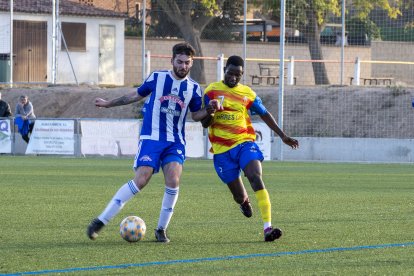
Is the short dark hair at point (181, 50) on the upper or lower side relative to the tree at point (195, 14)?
lower

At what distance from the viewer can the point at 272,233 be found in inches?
383

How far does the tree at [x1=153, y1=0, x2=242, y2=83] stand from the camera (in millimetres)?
36469

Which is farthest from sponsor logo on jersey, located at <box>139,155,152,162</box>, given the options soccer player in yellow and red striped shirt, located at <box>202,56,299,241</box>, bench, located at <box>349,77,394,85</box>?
bench, located at <box>349,77,394,85</box>

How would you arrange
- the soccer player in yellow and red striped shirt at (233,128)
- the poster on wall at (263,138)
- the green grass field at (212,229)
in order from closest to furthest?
the green grass field at (212,229), the soccer player in yellow and red striped shirt at (233,128), the poster on wall at (263,138)

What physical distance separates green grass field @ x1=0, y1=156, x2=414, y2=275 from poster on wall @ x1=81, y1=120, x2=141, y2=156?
23.1 ft

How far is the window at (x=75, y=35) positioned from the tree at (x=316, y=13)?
8.77 metres

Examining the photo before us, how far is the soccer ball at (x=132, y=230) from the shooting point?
9.66 metres

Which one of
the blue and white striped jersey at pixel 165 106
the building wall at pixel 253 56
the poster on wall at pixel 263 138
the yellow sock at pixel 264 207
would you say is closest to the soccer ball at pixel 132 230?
the blue and white striped jersey at pixel 165 106

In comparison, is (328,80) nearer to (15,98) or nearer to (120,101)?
(15,98)

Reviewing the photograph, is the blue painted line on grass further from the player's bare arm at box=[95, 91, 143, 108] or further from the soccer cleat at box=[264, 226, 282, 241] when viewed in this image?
the player's bare arm at box=[95, 91, 143, 108]

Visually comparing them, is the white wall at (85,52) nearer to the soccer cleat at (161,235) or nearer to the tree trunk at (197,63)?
the tree trunk at (197,63)

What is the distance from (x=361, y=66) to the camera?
122 ft

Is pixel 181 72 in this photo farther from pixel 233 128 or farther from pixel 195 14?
pixel 195 14

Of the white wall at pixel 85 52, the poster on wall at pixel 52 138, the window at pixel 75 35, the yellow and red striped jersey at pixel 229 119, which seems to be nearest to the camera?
the yellow and red striped jersey at pixel 229 119
